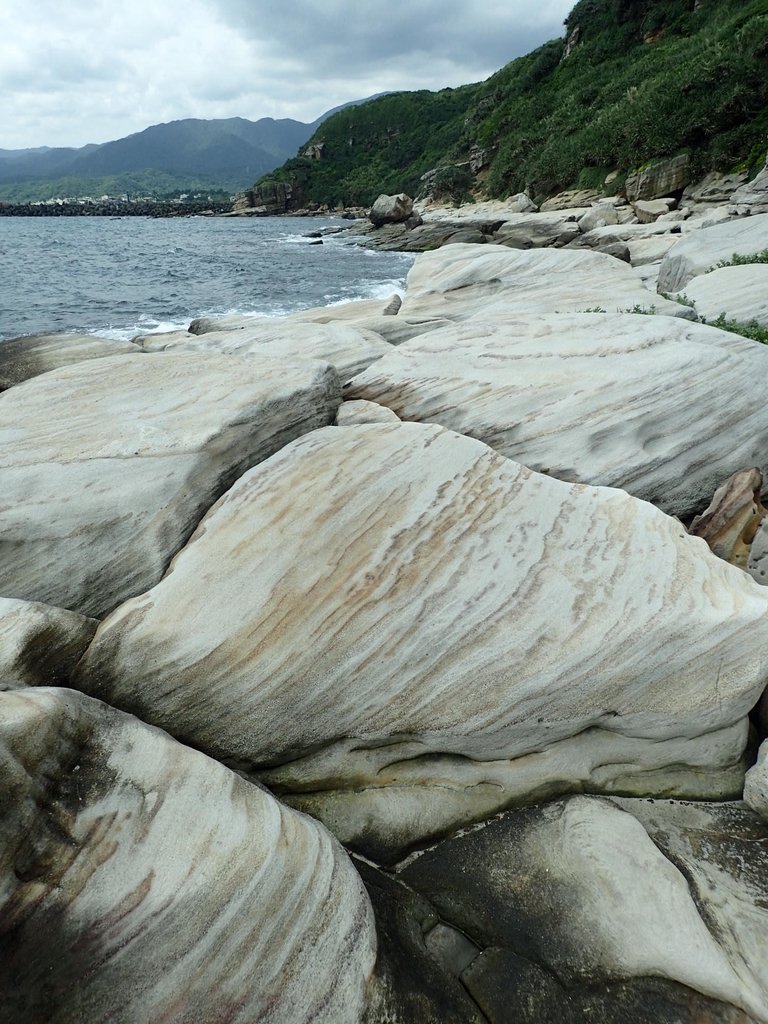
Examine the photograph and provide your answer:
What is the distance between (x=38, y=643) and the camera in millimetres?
4684

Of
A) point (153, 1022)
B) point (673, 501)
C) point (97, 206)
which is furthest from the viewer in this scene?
point (97, 206)

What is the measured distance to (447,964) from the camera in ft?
12.8

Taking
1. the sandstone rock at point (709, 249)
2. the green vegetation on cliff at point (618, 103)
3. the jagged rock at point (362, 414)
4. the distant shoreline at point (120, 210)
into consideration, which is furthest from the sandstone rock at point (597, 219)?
the distant shoreline at point (120, 210)

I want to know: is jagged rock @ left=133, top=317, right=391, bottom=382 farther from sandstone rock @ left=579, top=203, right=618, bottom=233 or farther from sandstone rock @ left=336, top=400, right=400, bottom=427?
sandstone rock @ left=579, top=203, right=618, bottom=233

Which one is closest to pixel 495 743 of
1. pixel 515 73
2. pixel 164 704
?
pixel 164 704

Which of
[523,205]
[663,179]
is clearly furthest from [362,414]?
[523,205]

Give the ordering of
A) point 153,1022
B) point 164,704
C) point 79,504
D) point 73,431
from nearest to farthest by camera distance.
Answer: point 153,1022
point 164,704
point 79,504
point 73,431

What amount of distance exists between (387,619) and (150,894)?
2428 millimetres

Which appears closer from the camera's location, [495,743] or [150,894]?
[150,894]

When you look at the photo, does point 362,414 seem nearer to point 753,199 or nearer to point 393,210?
point 753,199

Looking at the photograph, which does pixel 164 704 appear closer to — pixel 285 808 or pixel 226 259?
pixel 285 808

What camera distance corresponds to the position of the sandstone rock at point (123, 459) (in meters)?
5.61

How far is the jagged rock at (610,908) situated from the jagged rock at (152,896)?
73cm

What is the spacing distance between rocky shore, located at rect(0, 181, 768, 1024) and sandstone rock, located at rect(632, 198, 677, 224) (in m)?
28.8
